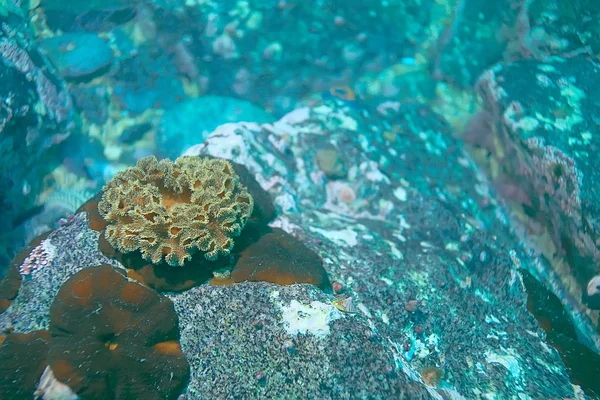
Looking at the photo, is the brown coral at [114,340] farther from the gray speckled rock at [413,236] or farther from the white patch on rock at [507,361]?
the white patch on rock at [507,361]

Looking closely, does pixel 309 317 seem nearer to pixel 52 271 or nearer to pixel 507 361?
pixel 507 361

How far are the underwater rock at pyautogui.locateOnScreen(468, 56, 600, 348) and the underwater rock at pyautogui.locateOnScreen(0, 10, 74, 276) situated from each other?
23.3ft

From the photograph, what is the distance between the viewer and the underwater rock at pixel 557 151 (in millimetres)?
4855

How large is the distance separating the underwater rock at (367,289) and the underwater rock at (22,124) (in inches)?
65.0

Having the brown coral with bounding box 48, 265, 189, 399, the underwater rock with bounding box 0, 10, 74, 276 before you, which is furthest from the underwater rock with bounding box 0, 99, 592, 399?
the underwater rock with bounding box 0, 10, 74, 276

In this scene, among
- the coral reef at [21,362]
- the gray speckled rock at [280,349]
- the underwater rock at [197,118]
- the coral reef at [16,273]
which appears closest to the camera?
the coral reef at [21,362]

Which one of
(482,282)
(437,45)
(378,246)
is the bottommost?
(482,282)

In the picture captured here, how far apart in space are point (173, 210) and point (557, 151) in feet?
17.3

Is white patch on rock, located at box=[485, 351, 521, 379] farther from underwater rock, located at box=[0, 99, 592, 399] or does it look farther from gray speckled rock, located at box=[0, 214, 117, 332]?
gray speckled rock, located at box=[0, 214, 117, 332]

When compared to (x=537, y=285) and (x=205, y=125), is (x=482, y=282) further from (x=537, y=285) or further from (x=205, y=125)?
(x=205, y=125)

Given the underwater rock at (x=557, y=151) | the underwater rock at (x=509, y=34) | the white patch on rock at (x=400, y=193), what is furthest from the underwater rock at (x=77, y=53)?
the underwater rock at (x=557, y=151)

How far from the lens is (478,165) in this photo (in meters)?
6.50

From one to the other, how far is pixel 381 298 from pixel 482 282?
5.65ft

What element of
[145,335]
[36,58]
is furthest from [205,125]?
[145,335]
